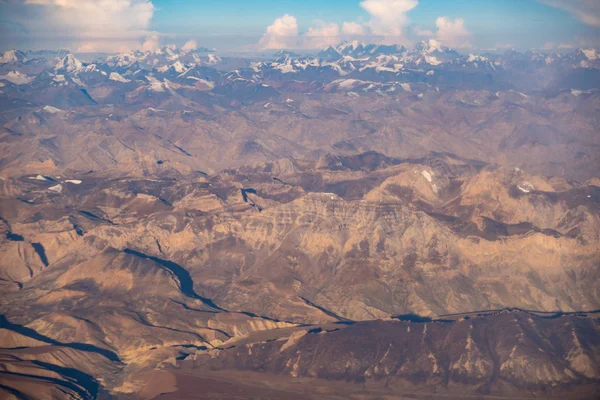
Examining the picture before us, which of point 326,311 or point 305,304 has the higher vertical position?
point 305,304

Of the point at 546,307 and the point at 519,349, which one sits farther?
the point at 546,307

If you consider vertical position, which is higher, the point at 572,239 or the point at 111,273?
the point at 572,239

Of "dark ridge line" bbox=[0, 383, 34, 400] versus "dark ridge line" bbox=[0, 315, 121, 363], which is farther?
"dark ridge line" bbox=[0, 315, 121, 363]

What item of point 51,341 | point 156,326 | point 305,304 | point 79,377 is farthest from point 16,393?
point 305,304

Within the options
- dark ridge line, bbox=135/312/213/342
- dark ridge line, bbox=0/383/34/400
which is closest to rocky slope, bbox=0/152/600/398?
dark ridge line, bbox=135/312/213/342

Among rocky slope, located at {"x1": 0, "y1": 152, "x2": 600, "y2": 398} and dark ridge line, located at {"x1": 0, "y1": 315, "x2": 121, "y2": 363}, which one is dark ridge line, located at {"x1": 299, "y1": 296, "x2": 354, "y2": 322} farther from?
dark ridge line, located at {"x1": 0, "y1": 315, "x2": 121, "y2": 363}

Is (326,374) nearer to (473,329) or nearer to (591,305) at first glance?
(473,329)

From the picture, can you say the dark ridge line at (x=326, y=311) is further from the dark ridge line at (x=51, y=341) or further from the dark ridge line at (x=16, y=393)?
the dark ridge line at (x=16, y=393)

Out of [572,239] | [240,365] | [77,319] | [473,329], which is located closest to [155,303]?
[77,319]

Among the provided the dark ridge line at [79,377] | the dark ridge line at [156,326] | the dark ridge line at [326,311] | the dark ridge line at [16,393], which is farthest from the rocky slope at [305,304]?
the dark ridge line at [16,393]

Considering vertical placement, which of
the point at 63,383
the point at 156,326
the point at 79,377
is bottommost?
the point at 79,377

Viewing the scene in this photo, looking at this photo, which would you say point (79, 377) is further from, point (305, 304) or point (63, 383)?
point (305, 304)
